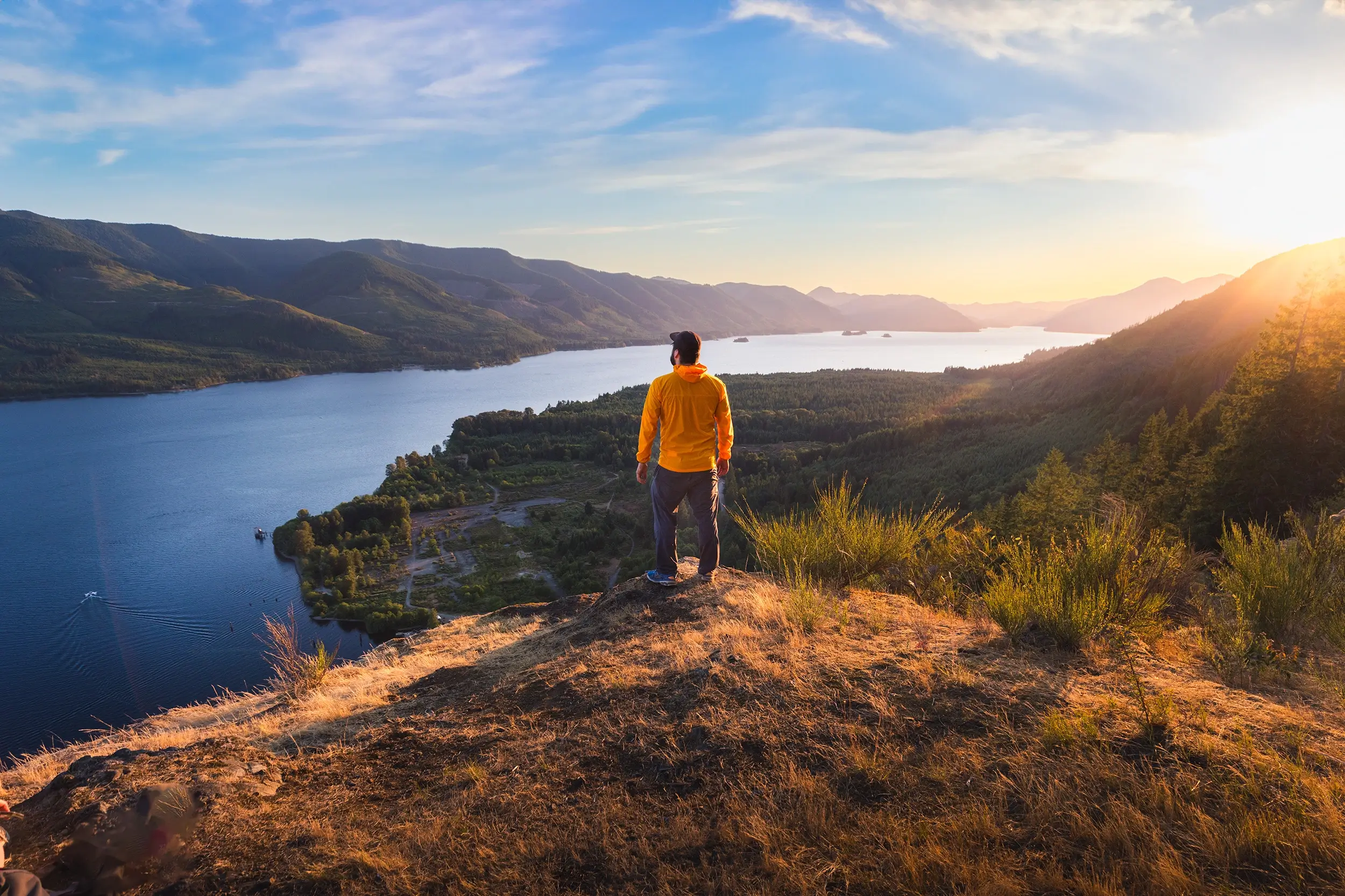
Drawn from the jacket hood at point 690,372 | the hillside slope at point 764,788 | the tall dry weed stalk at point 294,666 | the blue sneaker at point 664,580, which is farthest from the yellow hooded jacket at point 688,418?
the tall dry weed stalk at point 294,666

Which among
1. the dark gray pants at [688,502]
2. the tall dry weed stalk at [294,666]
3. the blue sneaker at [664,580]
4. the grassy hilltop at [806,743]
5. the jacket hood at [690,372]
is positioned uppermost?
the jacket hood at [690,372]

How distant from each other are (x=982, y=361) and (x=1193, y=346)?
108 metres

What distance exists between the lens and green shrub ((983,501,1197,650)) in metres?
4.41

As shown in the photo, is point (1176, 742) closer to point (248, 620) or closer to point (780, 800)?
point (780, 800)

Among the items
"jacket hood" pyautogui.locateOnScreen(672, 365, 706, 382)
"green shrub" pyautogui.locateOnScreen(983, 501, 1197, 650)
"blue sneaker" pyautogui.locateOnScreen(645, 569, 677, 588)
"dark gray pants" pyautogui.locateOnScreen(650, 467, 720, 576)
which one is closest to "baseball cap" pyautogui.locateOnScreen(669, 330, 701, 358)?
"jacket hood" pyautogui.locateOnScreen(672, 365, 706, 382)

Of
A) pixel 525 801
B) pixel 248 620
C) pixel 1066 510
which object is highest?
pixel 525 801

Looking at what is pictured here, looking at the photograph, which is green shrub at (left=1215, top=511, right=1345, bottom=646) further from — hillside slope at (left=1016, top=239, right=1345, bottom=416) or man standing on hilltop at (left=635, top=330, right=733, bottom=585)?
hillside slope at (left=1016, top=239, right=1345, bottom=416)

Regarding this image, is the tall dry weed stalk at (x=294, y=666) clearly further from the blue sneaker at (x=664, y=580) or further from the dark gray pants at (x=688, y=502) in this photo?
the dark gray pants at (x=688, y=502)

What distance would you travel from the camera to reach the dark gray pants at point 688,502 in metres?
6.03

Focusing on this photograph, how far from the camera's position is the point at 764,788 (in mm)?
2943

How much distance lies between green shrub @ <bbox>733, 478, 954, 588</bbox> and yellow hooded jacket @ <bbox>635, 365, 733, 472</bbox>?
3.21 feet

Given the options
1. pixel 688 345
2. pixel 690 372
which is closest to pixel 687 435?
pixel 690 372

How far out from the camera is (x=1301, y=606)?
15.1 ft

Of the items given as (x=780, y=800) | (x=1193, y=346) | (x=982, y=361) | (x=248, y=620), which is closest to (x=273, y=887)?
(x=780, y=800)
